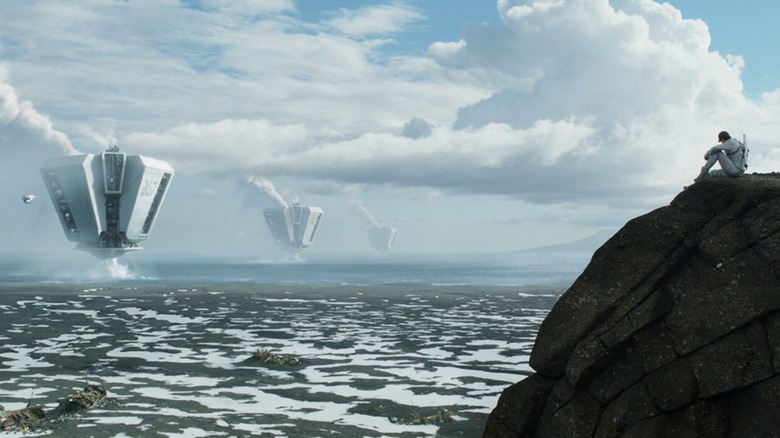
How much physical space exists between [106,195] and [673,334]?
478 ft

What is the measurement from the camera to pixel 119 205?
149 m

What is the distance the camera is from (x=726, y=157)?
1870 centimetres

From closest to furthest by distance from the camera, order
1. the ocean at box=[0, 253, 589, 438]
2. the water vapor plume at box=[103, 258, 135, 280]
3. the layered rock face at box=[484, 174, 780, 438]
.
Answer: the layered rock face at box=[484, 174, 780, 438] → the ocean at box=[0, 253, 589, 438] → the water vapor plume at box=[103, 258, 135, 280]

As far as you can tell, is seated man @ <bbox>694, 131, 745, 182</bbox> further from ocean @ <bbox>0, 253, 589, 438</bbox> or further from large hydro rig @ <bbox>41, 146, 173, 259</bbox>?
large hydro rig @ <bbox>41, 146, 173, 259</bbox>

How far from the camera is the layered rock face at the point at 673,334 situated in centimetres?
1449

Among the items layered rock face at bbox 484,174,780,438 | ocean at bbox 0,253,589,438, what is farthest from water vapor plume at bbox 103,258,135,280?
layered rock face at bbox 484,174,780,438

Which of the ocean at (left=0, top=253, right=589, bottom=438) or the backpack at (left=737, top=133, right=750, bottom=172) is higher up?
the backpack at (left=737, top=133, right=750, bottom=172)

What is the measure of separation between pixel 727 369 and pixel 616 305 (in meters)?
2.90

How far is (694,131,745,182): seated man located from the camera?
18625 millimetres

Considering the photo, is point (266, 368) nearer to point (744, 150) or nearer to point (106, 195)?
point (744, 150)

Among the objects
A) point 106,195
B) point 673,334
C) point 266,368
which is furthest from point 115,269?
point 673,334

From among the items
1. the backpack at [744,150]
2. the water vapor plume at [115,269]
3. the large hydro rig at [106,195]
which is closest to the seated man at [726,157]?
the backpack at [744,150]

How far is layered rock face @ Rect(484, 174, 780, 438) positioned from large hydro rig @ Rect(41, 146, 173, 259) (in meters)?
137

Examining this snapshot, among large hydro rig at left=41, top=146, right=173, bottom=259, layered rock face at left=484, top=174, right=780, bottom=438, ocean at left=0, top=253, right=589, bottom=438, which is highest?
large hydro rig at left=41, top=146, right=173, bottom=259
